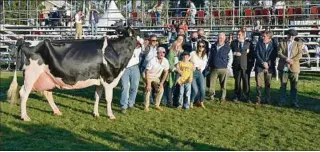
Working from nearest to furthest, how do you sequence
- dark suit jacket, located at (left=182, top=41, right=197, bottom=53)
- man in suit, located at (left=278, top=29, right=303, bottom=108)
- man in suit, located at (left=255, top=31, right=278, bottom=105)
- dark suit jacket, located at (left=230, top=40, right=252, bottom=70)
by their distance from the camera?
man in suit, located at (left=278, top=29, right=303, bottom=108), man in suit, located at (left=255, top=31, right=278, bottom=105), dark suit jacket, located at (left=230, top=40, right=252, bottom=70), dark suit jacket, located at (left=182, top=41, right=197, bottom=53)

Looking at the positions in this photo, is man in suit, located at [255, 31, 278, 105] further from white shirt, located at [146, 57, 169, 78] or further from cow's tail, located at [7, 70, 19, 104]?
cow's tail, located at [7, 70, 19, 104]

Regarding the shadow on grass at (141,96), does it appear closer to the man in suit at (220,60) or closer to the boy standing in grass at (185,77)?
the man in suit at (220,60)

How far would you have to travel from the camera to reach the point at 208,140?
860cm

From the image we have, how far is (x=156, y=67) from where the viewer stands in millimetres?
11633

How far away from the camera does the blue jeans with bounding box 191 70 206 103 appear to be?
477 inches

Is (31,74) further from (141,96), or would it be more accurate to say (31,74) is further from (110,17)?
(110,17)

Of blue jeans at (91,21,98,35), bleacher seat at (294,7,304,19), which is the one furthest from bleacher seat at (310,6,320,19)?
blue jeans at (91,21,98,35)

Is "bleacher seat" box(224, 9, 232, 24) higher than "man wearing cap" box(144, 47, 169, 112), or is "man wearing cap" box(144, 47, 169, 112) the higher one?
"bleacher seat" box(224, 9, 232, 24)

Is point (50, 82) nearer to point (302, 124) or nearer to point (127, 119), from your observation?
point (127, 119)

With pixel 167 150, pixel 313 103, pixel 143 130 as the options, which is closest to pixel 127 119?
pixel 143 130

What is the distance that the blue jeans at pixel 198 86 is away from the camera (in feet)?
39.8

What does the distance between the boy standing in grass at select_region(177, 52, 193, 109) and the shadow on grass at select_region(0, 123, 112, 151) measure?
Result: 3534 mm

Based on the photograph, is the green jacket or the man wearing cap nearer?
the man wearing cap

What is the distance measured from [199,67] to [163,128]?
300 cm
